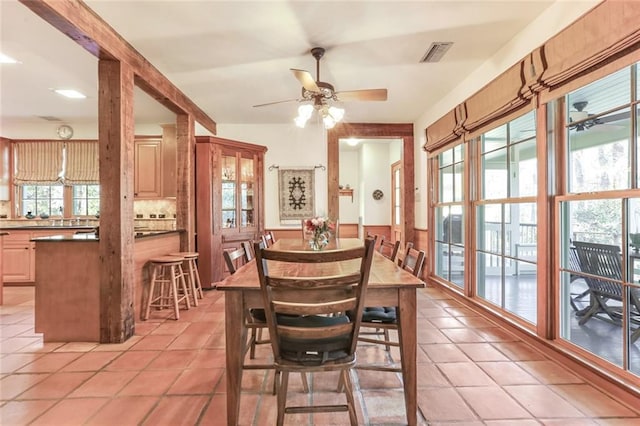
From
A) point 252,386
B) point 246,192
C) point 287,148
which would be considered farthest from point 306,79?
point 287,148

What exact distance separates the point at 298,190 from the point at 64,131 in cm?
391

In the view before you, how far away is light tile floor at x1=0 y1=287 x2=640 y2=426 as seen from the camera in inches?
68.1

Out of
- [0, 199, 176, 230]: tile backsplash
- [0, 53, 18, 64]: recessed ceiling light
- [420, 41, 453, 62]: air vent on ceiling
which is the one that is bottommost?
[0, 199, 176, 230]: tile backsplash

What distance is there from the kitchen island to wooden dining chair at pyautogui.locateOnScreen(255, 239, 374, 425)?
2124 millimetres

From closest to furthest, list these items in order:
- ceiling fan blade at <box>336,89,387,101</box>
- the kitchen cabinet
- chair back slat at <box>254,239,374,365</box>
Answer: chair back slat at <box>254,239,374,365</box>, ceiling fan blade at <box>336,89,387,101</box>, the kitchen cabinet

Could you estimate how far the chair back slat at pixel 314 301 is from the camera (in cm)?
134

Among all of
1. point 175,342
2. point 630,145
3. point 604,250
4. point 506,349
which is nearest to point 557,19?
point 630,145

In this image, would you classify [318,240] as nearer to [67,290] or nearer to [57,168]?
[67,290]

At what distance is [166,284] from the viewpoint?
394 cm

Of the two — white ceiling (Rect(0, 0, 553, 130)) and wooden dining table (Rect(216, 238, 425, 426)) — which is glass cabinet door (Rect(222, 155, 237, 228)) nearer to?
white ceiling (Rect(0, 0, 553, 130))

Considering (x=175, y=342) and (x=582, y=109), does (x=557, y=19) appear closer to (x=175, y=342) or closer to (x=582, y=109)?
(x=582, y=109)

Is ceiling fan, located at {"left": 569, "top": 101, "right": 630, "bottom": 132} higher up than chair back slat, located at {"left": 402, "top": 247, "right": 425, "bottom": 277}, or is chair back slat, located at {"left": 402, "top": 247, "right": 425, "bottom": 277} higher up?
ceiling fan, located at {"left": 569, "top": 101, "right": 630, "bottom": 132}

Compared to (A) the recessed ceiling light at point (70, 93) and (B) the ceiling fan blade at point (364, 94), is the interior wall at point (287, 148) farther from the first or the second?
(B) the ceiling fan blade at point (364, 94)

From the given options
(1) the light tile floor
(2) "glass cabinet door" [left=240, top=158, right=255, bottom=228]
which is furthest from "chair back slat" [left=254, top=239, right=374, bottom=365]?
(2) "glass cabinet door" [left=240, top=158, right=255, bottom=228]
